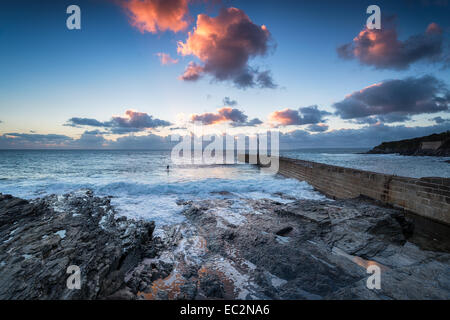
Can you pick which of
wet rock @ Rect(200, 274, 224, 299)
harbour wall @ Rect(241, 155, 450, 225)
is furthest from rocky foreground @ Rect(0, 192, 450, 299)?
harbour wall @ Rect(241, 155, 450, 225)

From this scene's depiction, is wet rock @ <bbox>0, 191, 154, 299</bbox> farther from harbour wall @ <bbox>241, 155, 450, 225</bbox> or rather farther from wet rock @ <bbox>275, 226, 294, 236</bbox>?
harbour wall @ <bbox>241, 155, 450, 225</bbox>

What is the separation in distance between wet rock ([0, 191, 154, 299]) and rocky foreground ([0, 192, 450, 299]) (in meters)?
0.02

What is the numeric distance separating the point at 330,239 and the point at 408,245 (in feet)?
5.74

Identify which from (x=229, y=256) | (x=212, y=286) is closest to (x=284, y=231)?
(x=229, y=256)

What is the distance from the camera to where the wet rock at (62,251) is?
2.83 m

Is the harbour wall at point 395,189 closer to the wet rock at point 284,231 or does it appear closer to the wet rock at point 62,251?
the wet rock at point 284,231

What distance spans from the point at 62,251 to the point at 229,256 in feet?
11.8

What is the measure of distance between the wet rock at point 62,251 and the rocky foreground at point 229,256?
2 centimetres

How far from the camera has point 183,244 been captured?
483 cm

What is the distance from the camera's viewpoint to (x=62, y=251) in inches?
149

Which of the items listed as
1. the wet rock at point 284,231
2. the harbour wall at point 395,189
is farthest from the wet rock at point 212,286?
the harbour wall at point 395,189

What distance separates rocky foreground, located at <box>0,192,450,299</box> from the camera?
2.92m

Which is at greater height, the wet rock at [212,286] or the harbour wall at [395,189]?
the harbour wall at [395,189]
